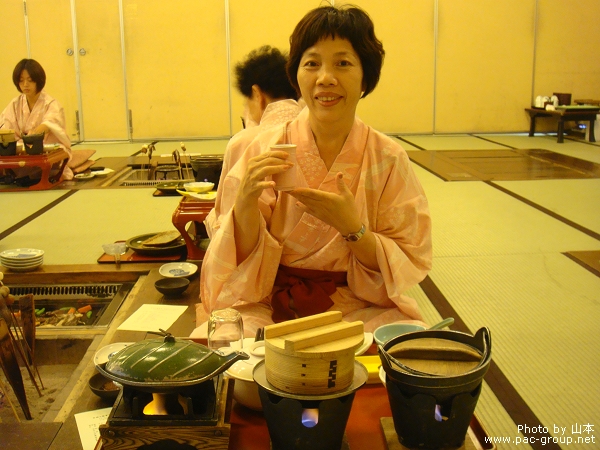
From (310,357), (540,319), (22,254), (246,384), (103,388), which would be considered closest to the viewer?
(310,357)

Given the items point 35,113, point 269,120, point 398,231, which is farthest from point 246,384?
point 35,113

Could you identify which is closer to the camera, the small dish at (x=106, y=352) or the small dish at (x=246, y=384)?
the small dish at (x=246, y=384)

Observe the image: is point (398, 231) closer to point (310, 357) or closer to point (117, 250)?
point (310, 357)

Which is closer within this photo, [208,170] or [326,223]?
[326,223]

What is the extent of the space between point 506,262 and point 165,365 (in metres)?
2.74

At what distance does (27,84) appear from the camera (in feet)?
19.7

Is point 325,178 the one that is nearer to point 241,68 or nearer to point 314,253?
point 314,253

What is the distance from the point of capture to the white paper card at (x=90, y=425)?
1424 mm

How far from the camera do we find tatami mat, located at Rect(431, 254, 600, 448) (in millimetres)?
2152

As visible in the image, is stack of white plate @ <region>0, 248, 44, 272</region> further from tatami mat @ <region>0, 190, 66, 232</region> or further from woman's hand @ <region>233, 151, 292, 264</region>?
woman's hand @ <region>233, 151, 292, 264</region>

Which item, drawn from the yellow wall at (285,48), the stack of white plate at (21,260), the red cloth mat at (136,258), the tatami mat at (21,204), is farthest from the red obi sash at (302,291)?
the yellow wall at (285,48)

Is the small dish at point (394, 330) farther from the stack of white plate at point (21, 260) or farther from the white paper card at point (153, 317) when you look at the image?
the stack of white plate at point (21, 260)

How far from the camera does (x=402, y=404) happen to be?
1.14 meters

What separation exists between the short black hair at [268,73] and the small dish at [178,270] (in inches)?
35.0
